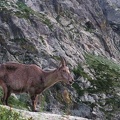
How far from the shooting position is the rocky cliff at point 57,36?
4072cm

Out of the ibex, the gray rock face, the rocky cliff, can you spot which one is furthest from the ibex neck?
the gray rock face

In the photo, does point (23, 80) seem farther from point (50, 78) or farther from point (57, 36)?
point (57, 36)

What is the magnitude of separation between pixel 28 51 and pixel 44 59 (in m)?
2.28

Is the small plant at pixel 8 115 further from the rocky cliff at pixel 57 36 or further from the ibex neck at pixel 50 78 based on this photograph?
the rocky cliff at pixel 57 36

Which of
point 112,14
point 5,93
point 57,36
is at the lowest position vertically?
point 5,93

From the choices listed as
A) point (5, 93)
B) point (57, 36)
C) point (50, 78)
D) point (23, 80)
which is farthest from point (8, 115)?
point (57, 36)

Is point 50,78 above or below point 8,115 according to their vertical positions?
above

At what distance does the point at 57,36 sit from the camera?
186 ft

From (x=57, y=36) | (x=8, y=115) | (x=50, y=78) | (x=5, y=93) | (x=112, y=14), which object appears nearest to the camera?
(x=8, y=115)

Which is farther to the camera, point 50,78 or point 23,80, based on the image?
point 50,78

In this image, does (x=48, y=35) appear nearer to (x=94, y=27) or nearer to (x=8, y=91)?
(x=94, y=27)

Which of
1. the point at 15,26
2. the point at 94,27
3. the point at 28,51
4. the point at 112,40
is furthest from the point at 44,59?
the point at 112,40

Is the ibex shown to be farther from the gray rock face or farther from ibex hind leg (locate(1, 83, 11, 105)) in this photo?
the gray rock face

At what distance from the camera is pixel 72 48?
5706 centimetres
